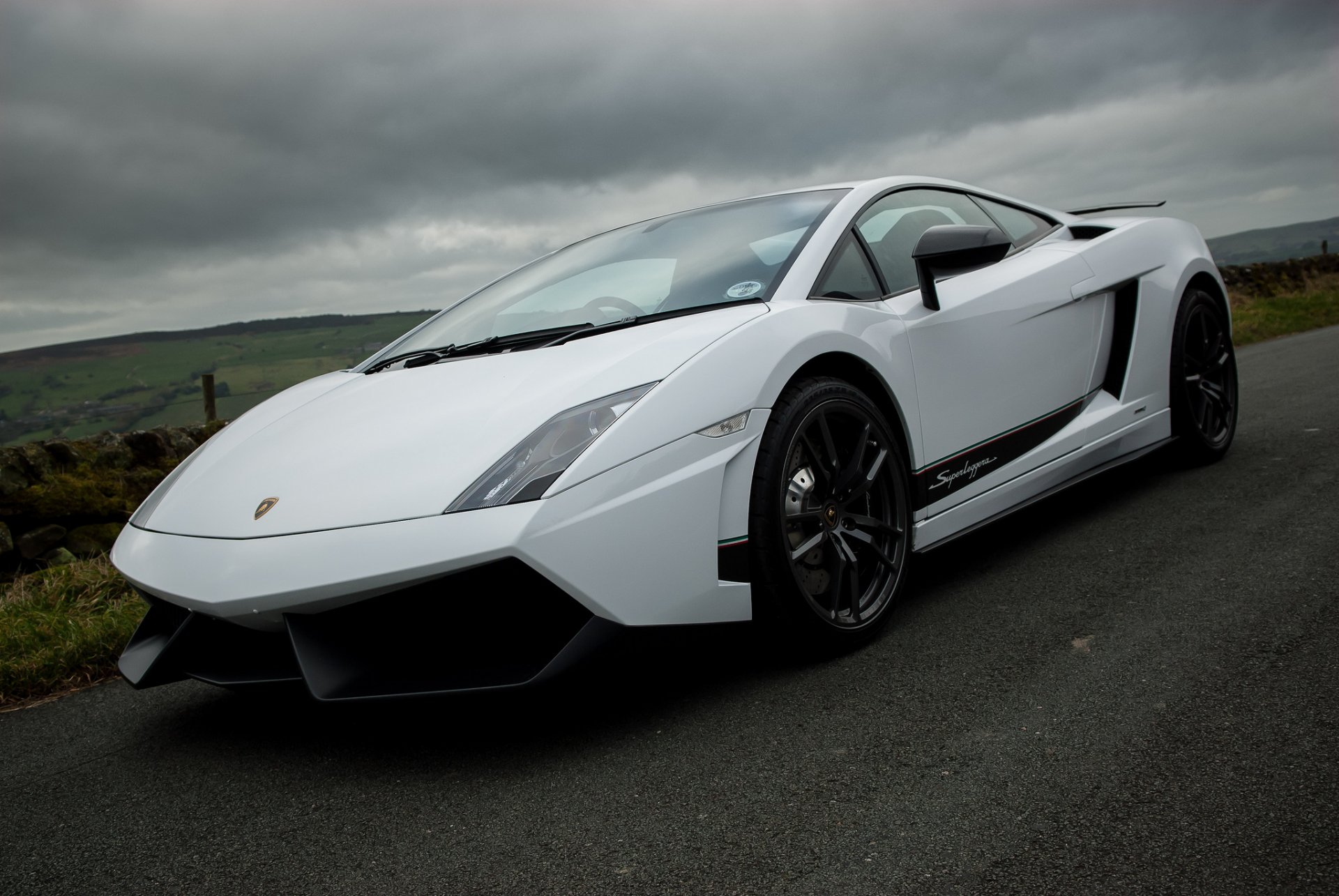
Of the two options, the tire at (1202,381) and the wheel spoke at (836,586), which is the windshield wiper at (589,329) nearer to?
the wheel spoke at (836,586)

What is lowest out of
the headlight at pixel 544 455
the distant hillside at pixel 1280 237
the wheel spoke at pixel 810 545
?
the distant hillside at pixel 1280 237

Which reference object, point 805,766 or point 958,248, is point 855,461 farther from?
point 805,766

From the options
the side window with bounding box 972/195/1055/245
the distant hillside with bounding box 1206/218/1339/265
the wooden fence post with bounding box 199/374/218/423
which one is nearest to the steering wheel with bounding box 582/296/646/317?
the side window with bounding box 972/195/1055/245

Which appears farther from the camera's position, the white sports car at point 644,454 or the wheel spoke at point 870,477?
the wheel spoke at point 870,477

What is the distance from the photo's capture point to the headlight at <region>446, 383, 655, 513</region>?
203cm

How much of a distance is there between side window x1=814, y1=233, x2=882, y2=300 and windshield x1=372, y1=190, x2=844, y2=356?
4.6 inches

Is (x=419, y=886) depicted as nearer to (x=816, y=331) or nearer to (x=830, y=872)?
(x=830, y=872)

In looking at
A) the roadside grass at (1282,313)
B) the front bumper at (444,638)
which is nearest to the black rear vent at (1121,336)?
the front bumper at (444,638)

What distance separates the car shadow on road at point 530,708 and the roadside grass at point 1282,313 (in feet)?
28.7

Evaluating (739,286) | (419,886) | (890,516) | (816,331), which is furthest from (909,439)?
(419,886)

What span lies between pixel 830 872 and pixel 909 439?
1.48m

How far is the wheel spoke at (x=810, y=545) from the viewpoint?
2430 mm

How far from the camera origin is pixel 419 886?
1.67 metres

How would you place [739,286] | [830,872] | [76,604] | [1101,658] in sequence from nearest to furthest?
[830,872] → [1101,658] → [739,286] → [76,604]
